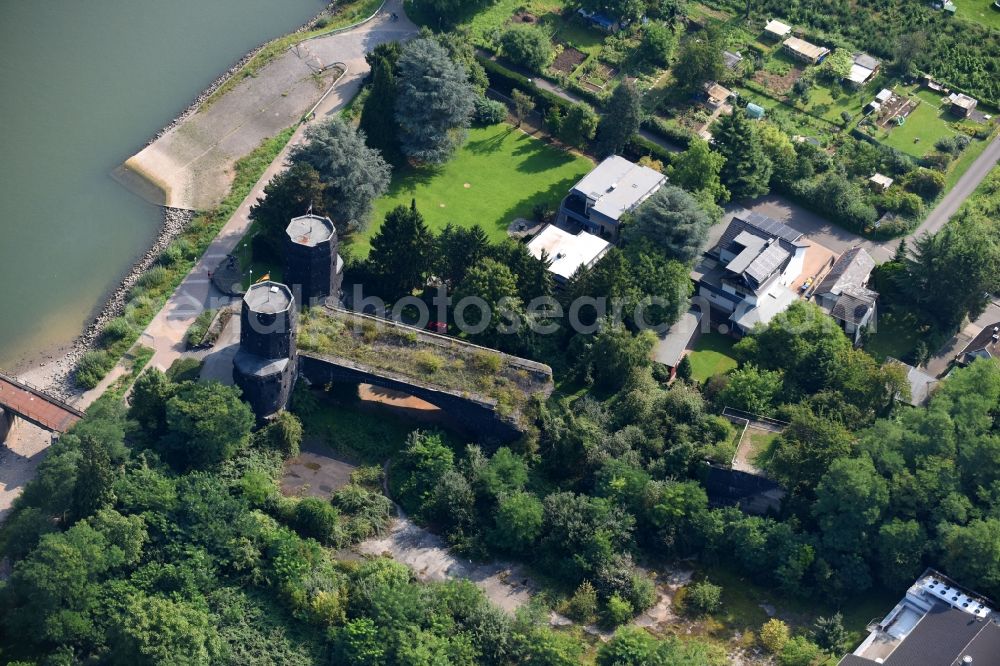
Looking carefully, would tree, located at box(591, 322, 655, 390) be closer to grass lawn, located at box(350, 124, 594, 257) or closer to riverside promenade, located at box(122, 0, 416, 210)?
grass lawn, located at box(350, 124, 594, 257)

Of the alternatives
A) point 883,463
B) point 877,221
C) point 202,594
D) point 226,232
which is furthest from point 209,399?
point 877,221

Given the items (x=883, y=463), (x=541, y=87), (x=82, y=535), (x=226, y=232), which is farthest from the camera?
(x=541, y=87)

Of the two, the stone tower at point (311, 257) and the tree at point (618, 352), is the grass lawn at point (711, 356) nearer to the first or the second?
the tree at point (618, 352)

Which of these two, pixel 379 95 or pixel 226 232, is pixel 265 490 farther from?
pixel 379 95

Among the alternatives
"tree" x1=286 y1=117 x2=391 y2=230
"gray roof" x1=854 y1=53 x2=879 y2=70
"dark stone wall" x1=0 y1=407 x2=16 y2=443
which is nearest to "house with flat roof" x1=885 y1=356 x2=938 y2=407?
"gray roof" x1=854 y1=53 x2=879 y2=70

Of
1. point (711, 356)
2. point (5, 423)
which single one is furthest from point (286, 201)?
point (711, 356)

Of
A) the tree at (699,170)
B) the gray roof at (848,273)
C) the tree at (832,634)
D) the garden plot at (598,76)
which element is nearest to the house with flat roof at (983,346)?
the gray roof at (848,273)
